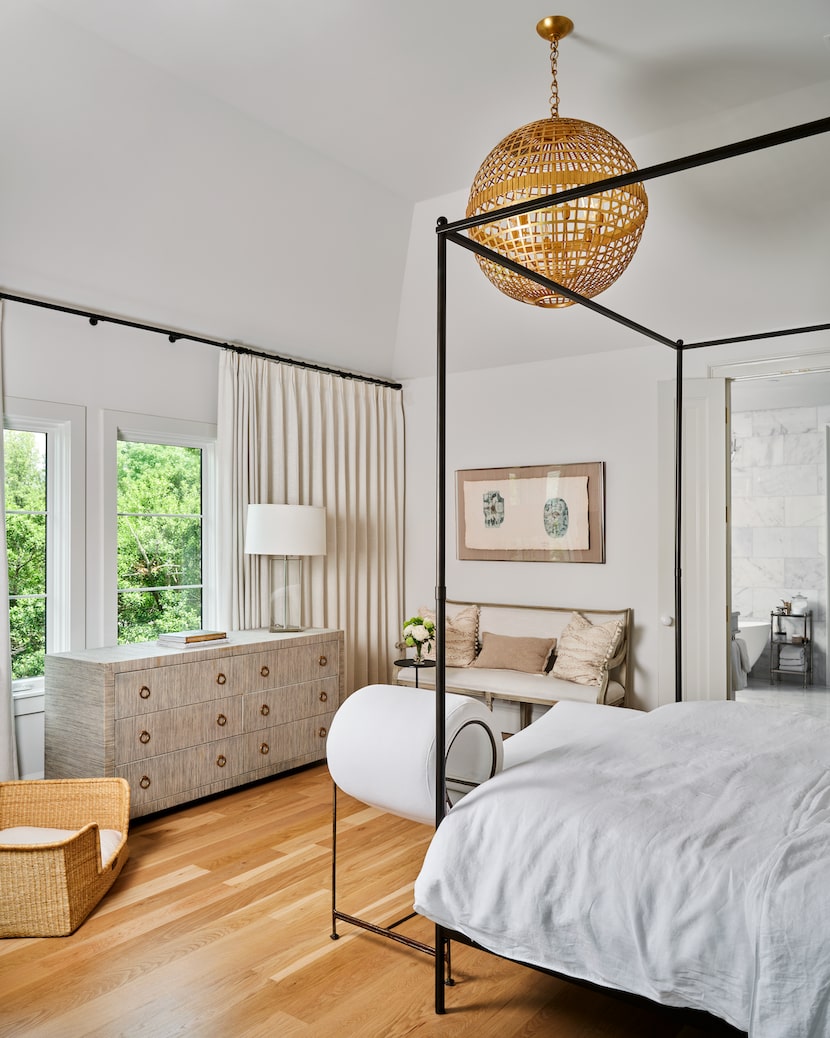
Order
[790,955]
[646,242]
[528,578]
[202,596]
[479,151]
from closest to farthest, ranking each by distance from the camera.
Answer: [790,955] → [479,151] → [646,242] → [202,596] → [528,578]

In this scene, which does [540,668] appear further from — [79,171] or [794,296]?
[79,171]

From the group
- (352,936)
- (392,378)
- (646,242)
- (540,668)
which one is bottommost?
(352,936)

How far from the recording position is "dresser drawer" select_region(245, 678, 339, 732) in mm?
4387

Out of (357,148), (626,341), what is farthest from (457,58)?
(626,341)

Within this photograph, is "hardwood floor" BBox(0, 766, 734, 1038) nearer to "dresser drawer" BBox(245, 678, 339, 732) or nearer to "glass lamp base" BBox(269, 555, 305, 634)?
"dresser drawer" BBox(245, 678, 339, 732)

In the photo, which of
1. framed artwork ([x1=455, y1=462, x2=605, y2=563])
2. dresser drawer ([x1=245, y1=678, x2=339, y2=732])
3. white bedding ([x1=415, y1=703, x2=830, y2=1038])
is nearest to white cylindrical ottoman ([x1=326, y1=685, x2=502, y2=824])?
white bedding ([x1=415, y1=703, x2=830, y2=1038])

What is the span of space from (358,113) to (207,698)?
9.42 ft

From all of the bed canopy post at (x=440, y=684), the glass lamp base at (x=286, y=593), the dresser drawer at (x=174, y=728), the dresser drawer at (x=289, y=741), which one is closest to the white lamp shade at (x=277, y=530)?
the glass lamp base at (x=286, y=593)

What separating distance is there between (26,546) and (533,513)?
3069 mm

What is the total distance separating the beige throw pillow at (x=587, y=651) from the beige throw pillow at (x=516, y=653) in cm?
12

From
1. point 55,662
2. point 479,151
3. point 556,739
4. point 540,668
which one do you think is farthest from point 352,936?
point 479,151

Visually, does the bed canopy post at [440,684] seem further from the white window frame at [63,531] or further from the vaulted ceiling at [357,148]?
the white window frame at [63,531]

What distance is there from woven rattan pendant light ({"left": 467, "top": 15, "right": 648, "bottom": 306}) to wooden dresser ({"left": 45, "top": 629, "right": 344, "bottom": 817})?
2473mm

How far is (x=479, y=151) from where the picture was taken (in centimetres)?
410
